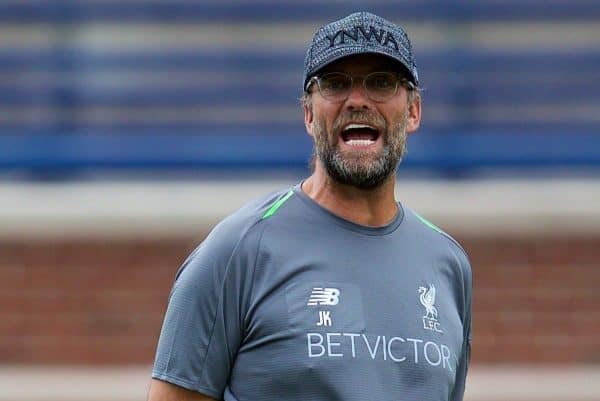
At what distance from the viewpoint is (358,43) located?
2938mm

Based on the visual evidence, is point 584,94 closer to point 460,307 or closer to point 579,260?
point 579,260

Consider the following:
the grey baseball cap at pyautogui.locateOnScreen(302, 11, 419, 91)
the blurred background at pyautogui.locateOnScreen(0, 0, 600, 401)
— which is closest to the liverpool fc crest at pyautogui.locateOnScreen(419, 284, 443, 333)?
the grey baseball cap at pyautogui.locateOnScreen(302, 11, 419, 91)

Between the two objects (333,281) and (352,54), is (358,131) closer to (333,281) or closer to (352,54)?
(352,54)

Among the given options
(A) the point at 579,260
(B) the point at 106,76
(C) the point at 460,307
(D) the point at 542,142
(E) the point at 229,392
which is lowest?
(E) the point at 229,392

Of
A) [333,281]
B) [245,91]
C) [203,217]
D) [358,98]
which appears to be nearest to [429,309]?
[333,281]

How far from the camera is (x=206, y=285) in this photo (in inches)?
111

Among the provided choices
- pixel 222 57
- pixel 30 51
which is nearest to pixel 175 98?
pixel 222 57

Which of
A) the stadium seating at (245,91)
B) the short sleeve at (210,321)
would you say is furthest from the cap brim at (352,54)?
the stadium seating at (245,91)

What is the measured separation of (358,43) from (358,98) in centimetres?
12

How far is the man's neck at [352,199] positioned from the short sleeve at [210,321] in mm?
261

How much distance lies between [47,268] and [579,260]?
8.34ft

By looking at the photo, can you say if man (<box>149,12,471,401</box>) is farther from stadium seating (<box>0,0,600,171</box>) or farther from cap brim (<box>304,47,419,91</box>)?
stadium seating (<box>0,0,600,171</box>)

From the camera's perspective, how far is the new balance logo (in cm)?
283

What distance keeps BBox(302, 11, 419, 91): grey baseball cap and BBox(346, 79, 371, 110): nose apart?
0.08 m
